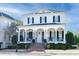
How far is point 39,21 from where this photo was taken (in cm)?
412

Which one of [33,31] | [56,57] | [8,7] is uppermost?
[8,7]

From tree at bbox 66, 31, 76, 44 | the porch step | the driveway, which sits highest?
tree at bbox 66, 31, 76, 44

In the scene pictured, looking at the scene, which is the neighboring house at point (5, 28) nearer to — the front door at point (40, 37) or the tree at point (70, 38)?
the front door at point (40, 37)

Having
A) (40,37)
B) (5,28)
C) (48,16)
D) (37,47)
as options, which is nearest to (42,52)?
(37,47)

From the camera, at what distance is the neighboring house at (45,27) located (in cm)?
409

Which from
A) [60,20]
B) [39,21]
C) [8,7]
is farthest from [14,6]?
[60,20]

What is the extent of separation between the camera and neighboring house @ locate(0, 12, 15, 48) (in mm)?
4113

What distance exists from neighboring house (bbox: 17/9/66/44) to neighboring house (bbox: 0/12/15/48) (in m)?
0.16

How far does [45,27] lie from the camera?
4.11 meters

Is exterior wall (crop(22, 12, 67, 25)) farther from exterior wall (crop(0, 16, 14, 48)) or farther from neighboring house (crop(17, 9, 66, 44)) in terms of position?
exterior wall (crop(0, 16, 14, 48))

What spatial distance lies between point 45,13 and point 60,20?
0.22m

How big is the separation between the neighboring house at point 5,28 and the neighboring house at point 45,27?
0.52ft

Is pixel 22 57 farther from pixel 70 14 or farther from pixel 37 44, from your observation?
pixel 70 14

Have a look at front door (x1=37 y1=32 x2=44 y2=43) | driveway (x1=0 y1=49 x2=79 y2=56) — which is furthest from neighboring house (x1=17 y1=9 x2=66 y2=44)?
driveway (x1=0 y1=49 x2=79 y2=56)
